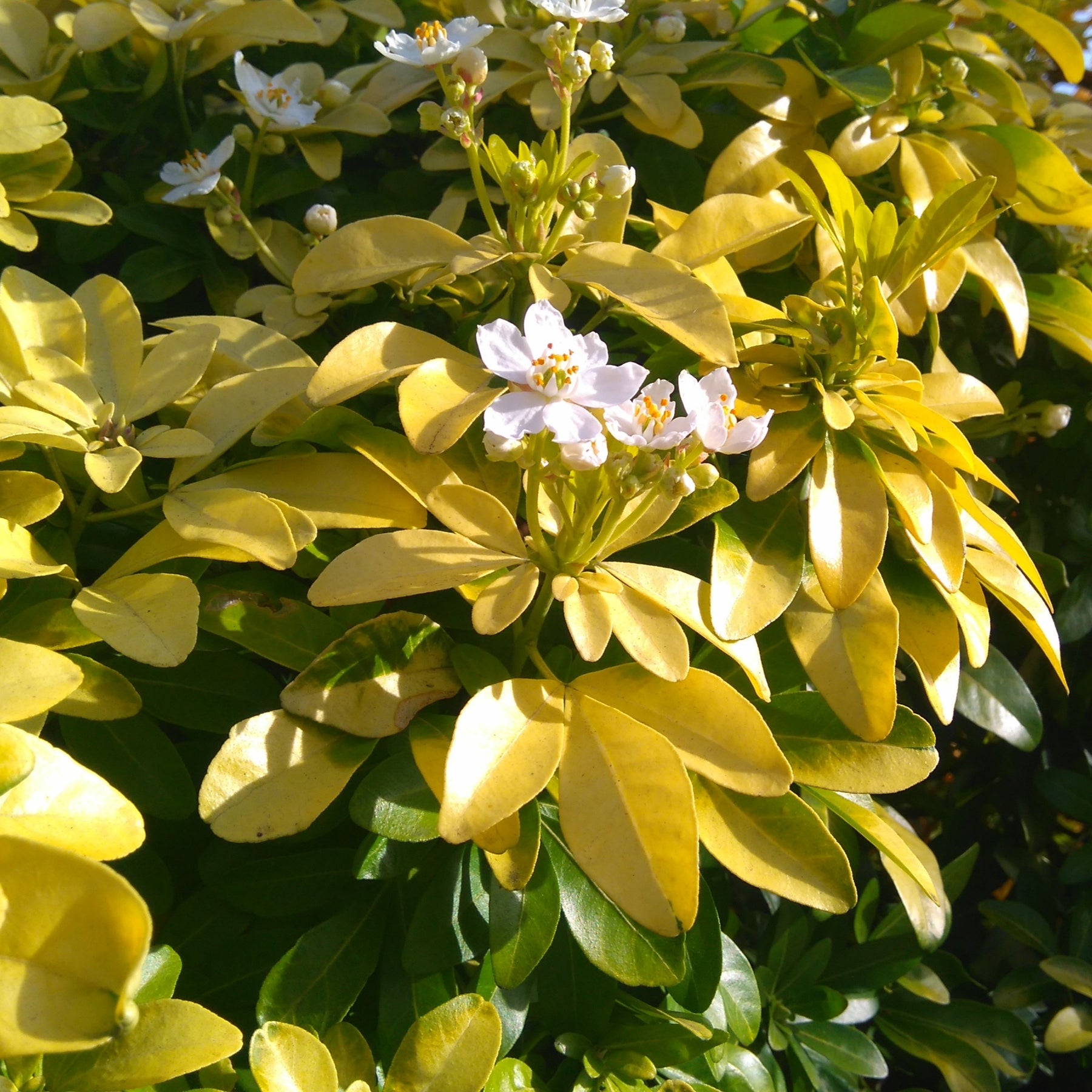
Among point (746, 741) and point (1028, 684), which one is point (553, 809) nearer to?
point (746, 741)

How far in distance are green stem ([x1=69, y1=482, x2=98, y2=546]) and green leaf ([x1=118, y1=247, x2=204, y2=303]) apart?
374 millimetres

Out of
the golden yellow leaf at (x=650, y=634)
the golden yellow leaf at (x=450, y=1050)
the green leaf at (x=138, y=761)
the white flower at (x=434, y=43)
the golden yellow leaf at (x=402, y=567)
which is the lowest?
the golden yellow leaf at (x=450, y=1050)

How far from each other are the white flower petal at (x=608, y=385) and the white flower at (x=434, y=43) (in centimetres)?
38

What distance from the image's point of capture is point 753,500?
810mm

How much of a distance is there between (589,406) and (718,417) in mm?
91

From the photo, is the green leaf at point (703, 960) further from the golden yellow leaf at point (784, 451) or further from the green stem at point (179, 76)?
the green stem at point (179, 76)

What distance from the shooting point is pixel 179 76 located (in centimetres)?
113

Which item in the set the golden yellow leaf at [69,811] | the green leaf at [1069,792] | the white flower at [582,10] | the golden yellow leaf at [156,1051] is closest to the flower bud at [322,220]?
the white flower at [582,10]

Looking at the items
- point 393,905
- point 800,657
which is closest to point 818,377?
point 800,657

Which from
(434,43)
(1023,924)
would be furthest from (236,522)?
(1023,924)

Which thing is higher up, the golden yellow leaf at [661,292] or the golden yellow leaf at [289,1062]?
the golden yellow leaf at [661,292]

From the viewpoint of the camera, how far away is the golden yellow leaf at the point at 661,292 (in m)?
0.76

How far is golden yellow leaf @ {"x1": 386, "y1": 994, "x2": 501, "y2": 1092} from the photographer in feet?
2.15

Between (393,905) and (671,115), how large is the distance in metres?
0.83
